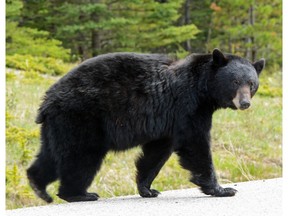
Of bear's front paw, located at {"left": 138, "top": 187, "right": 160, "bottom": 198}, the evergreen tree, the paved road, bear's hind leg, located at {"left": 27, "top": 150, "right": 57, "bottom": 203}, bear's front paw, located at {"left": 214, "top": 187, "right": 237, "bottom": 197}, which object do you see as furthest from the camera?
the evergreen tree

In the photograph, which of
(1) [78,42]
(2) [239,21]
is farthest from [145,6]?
(2) [239,21]

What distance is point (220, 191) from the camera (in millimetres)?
6031

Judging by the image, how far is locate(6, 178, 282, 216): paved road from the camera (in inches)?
203

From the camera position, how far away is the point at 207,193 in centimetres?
609

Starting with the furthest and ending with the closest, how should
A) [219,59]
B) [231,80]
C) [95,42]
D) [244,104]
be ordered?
[95,42] → [219,59] → [231,80] → [244,104]

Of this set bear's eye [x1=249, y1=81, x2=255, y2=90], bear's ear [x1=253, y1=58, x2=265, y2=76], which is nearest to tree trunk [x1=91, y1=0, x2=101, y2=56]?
bear's ear [x1=253, y1=58, x2=265, y2=76]

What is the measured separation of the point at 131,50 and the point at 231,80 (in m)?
19.4

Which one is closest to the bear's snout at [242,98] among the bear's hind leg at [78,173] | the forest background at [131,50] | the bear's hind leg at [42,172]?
the bear's hind leg at [78,173]

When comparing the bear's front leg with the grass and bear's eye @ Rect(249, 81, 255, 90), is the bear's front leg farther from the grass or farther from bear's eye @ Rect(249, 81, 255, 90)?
the grass

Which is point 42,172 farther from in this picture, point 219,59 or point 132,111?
point 219,59

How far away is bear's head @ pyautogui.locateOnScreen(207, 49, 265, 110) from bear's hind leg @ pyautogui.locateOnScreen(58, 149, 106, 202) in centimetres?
129

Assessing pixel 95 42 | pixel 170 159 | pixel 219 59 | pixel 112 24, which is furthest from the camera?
pixel 95 42

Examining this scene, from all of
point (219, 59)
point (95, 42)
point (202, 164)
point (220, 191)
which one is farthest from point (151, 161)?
point (95, 42)
